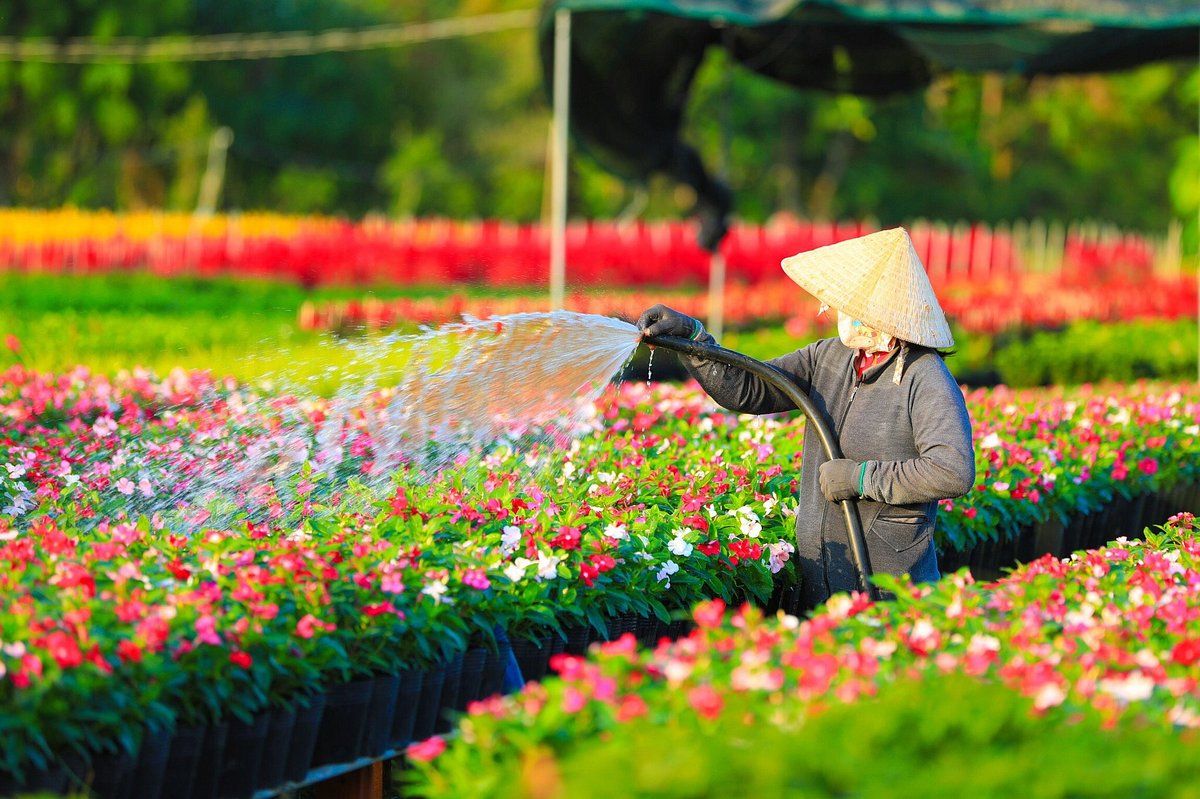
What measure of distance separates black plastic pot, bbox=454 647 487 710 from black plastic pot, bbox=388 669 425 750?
0.40 ft

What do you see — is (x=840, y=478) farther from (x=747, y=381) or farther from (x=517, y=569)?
(x=517, y=569)

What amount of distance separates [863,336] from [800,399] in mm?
242

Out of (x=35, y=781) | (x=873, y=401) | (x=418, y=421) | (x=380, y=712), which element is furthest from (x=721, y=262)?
(x=35, y=781)

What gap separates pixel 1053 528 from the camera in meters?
5.59

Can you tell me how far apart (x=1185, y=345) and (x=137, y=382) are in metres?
8.04

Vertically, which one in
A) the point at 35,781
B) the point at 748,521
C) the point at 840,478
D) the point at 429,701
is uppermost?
the point at 840,478

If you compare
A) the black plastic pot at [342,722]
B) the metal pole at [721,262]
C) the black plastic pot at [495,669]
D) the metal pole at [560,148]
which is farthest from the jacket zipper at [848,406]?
the metal pole at [721,262]

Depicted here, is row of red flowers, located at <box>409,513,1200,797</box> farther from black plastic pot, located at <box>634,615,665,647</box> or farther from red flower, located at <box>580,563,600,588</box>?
black plastic pot, located at <box>634,615,665,647</box>

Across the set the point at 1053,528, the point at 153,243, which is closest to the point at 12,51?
the point at 153,243

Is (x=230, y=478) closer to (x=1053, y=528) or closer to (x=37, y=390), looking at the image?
(x=37, y=390)

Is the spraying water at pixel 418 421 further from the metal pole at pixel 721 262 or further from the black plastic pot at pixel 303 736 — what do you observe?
the metal pole at pixel 721 262

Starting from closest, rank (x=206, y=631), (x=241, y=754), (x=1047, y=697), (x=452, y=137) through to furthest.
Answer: (x=1047, y=697)
(x=206, y=631)
(x=241, y=754)
(x=452, y=137)

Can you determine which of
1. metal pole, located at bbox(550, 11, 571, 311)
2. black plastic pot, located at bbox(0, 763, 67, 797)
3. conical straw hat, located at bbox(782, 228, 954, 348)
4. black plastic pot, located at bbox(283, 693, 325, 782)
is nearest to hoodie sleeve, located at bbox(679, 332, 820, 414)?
conical straw hat, located at bbox(782, 228, 954, 348)

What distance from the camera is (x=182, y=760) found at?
3.07 meters
